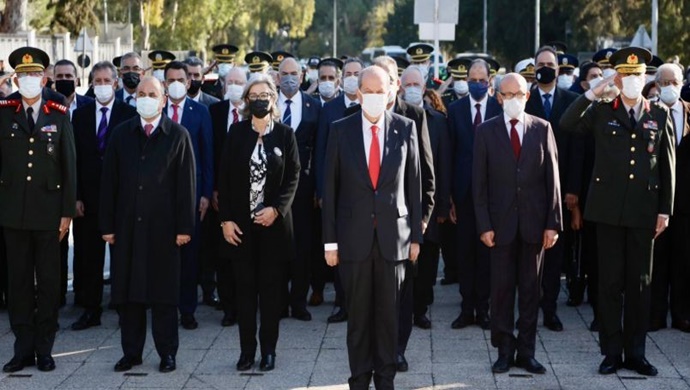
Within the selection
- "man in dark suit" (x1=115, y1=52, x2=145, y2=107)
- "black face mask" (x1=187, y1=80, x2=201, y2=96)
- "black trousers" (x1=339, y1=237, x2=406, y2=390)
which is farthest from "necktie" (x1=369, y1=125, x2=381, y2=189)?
"black face mask" (x1=187, y1=80, x2=201, y2=96)

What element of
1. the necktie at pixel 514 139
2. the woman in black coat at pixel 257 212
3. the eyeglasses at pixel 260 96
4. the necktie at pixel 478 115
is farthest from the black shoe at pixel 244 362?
the necktie at pixel 478 115

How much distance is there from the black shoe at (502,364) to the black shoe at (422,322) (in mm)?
1610

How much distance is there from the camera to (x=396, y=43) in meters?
103

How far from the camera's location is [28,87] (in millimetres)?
9500

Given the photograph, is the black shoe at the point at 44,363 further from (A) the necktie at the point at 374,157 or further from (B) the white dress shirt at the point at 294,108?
(B) the white dress shirt at the point at 294,108

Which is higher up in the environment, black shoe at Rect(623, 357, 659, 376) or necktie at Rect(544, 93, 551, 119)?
necktie at Rect(544, 93, 551, 119)

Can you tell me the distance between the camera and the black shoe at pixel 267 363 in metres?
9.34

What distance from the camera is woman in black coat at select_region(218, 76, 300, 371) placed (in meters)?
9.41

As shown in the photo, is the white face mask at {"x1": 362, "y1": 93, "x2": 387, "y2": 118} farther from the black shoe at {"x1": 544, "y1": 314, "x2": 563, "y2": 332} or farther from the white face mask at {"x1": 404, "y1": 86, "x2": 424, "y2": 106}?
the black shoe at {"x1": 544, "y1": 314, "x2": 563, "y2": 332}

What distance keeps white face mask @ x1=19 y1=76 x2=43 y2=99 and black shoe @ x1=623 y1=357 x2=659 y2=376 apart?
16.3ft

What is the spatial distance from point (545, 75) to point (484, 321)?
92.9 inches

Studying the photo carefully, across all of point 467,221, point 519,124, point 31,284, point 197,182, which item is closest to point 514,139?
point 519,124

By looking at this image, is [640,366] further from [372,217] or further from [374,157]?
[374,157]

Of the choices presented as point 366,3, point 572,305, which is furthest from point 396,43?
point 572,305
